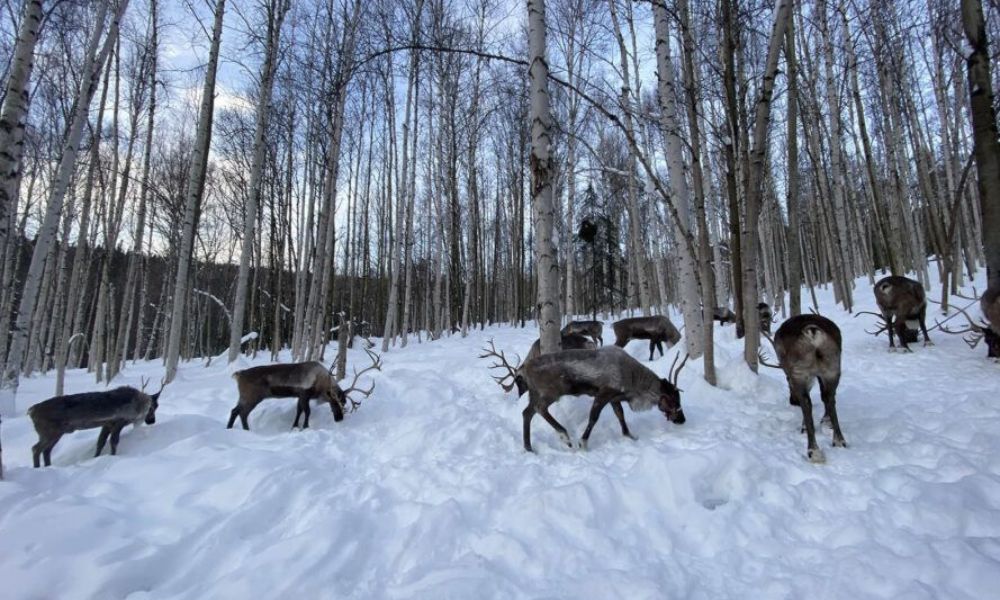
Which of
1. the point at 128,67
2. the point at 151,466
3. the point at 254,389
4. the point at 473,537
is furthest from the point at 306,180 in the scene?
the point at 473,537

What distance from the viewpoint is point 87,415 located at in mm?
4945

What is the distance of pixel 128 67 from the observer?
1485cm

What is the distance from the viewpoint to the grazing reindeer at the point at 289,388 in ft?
21.4

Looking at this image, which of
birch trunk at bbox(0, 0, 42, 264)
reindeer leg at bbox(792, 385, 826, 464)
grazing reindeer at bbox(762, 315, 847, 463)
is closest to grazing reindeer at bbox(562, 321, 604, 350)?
grazing reindeer at bbox(762, 315, 847, 463)

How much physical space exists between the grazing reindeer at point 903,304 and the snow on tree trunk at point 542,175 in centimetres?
647

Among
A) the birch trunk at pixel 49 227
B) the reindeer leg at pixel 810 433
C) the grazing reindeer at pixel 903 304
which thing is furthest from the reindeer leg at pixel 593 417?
the birch trunk at pixel 49 227

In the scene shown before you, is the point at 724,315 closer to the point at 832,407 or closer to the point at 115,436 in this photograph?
the point at 832,407

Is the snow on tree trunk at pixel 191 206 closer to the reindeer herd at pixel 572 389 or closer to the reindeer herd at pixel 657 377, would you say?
the reindeer herd at pixel 572 389

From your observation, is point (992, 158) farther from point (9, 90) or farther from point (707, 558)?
point (9, 90)

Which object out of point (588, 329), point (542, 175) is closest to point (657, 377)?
point (542, 175)

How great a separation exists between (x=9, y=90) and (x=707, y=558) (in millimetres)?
7789

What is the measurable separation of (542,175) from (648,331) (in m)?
6.90

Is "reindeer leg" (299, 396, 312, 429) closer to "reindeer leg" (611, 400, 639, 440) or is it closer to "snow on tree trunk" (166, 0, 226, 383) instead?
"reindeer leg" (611, 400, 639, 440)

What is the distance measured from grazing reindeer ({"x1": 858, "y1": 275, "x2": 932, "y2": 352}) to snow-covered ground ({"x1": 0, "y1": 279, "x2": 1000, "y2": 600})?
2.88 meters
